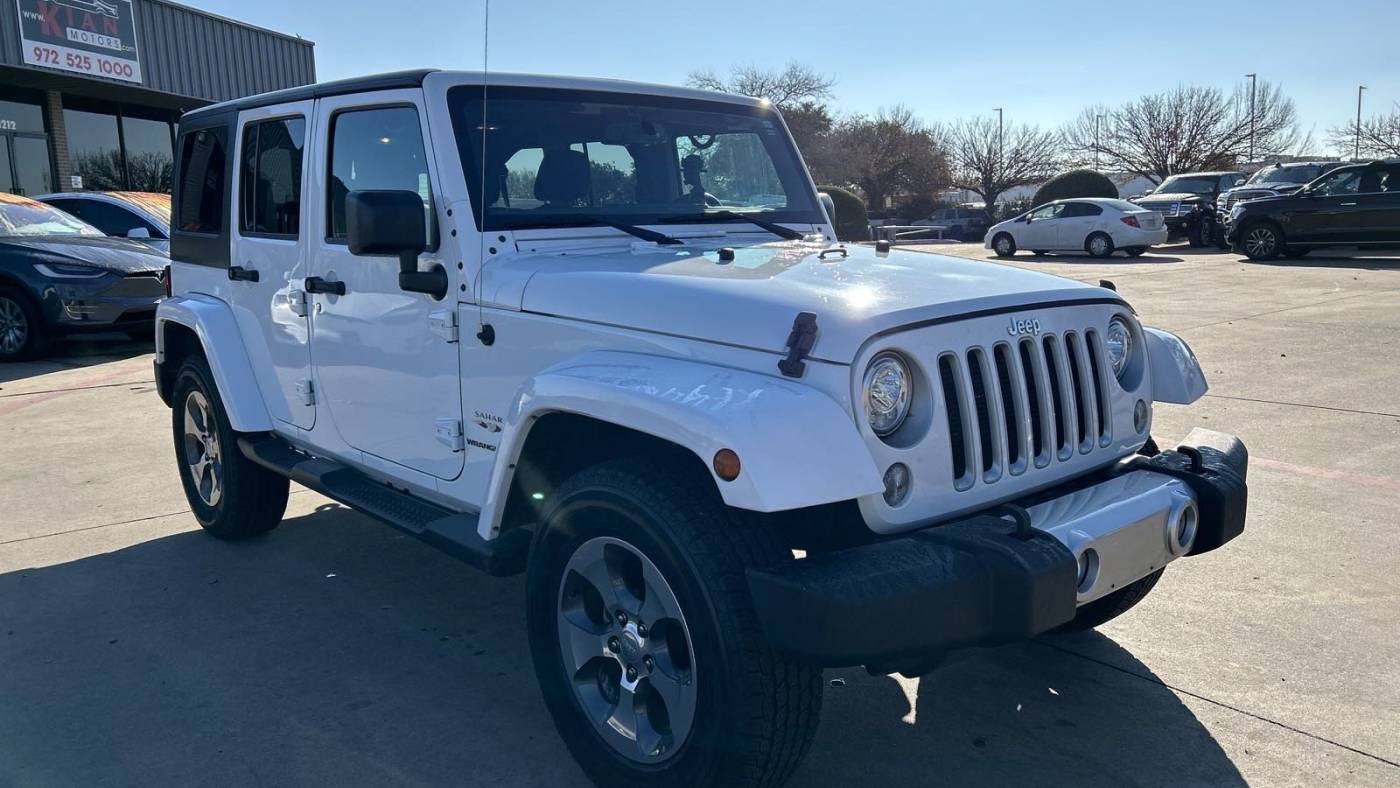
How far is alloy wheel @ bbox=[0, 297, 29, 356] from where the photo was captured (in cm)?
1084

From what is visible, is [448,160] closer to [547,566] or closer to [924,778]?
[547,566]

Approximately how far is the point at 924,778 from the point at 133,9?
838 inches

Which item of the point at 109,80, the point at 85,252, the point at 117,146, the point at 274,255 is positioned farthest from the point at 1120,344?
the point at 117,146

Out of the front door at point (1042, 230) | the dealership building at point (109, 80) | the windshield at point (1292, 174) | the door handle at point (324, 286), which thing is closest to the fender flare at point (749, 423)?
the door handle at point (324, 286)

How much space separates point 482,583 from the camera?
4.57 meters

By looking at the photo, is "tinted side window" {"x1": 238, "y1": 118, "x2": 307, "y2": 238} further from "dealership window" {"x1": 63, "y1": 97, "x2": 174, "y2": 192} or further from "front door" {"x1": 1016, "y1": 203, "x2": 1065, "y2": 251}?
"front door" {"x1": 1016, "y1": 203, "x2": 1065, "y2": 251}

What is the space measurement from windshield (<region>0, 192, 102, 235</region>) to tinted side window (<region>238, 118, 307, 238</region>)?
27.1ft

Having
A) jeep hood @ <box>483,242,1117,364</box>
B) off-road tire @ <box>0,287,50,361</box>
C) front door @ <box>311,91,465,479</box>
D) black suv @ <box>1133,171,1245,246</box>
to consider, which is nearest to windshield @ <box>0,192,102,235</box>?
off-road tire @ <box>0,287,50,361</box>

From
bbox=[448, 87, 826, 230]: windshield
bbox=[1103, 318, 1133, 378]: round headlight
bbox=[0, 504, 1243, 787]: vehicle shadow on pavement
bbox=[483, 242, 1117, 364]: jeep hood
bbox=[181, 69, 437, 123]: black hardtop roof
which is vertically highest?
bbox=[181, 69, 437, 123]: black hardtop roof

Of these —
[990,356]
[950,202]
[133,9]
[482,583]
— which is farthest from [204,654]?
[950,202]

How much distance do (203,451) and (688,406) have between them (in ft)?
12.0

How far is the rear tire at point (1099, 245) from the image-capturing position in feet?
75.0

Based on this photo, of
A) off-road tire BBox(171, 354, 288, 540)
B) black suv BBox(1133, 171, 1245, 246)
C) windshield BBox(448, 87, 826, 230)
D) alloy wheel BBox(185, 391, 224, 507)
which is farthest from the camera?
black suv BBox(1133, 171, 1245, 246)

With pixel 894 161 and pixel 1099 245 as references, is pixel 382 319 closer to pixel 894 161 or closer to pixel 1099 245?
pixel 1099 245
